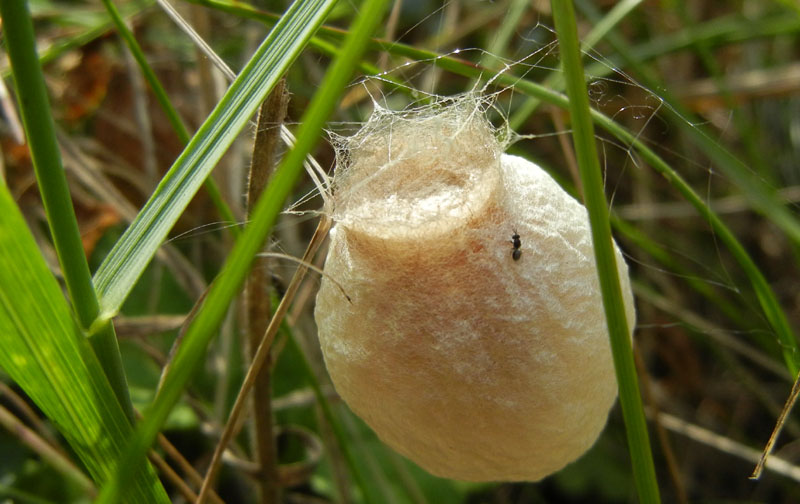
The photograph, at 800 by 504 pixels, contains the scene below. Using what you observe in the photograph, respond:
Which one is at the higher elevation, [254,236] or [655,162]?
[254,236]

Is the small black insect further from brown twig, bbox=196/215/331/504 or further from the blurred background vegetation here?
the blurred background vegetation

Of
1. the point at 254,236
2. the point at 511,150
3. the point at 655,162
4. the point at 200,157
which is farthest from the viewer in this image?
the point at 511,150

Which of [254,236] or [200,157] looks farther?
[200,157]

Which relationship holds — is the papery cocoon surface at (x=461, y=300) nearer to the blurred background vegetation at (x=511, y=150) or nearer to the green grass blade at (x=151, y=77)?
the green grass blade at (x=151, y=77)

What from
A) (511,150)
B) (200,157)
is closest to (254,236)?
(200,157)

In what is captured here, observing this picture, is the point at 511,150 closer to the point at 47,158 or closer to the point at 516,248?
the point at 516,248

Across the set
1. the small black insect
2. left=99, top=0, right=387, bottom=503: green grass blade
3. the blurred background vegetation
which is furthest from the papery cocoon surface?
the blurred background vegetation

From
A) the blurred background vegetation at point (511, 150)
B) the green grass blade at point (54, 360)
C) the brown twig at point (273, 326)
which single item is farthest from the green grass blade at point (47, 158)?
the blurred background vegetation at point (511, 150)
